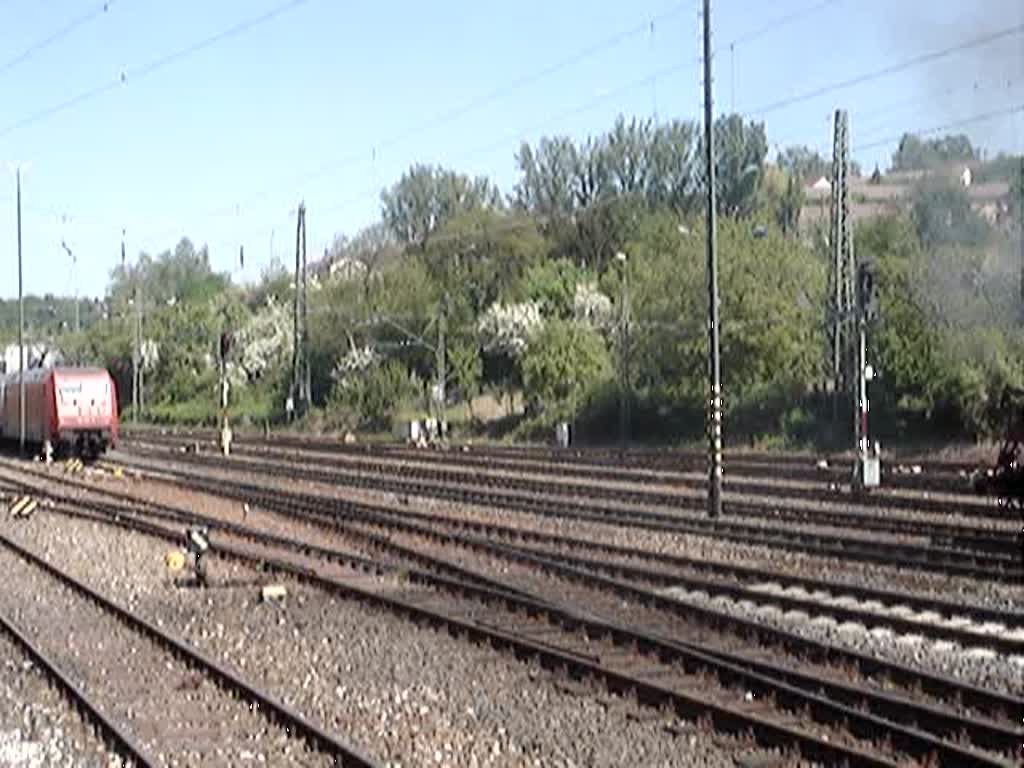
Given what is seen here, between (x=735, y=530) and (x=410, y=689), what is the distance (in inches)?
467

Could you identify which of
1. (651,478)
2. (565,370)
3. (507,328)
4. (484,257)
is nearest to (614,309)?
(565,370)

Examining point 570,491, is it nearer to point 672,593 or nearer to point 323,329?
point 672,593

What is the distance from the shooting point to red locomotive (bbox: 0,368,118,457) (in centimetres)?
5022

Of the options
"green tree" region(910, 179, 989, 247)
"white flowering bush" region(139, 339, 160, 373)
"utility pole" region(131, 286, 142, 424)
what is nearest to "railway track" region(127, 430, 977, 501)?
"green tree" region(910, 179, 989, 247)

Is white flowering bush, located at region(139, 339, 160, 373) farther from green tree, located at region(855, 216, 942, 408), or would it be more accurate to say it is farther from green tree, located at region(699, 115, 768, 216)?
green tree, located at region(855, 216, 942, 408)

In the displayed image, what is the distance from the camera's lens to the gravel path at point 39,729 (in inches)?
445

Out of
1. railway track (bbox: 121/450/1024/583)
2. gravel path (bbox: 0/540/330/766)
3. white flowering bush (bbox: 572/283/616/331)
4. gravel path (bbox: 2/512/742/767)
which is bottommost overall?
gravel path (bbox: 0/540/330/766)

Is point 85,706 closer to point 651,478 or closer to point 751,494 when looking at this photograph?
point 751,494

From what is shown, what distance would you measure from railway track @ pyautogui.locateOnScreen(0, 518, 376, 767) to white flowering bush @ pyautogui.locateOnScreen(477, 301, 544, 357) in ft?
187

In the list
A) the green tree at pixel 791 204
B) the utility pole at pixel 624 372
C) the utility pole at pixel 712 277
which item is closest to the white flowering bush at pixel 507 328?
the utility pole at pixel 624 372

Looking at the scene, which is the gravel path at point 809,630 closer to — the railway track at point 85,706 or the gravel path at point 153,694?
the gravel path at point 153,694

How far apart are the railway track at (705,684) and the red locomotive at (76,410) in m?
33.6

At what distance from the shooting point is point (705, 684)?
12742 mm

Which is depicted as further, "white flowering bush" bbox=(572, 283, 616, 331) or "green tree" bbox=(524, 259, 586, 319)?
"green tree" bbox=(524, 259, 586, 319)
